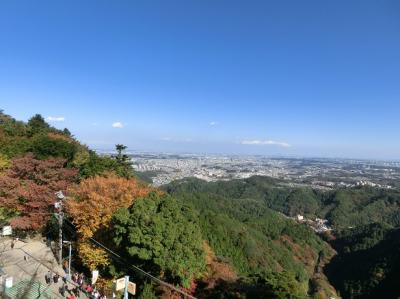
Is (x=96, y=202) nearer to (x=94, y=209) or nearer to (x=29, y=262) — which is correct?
(x=94, y=209)

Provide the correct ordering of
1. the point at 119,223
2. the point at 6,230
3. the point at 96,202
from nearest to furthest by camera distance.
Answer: the point at 119,223 < the point at 96,202 < the point at 6,230

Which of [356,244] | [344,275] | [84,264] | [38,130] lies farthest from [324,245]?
[84,264]

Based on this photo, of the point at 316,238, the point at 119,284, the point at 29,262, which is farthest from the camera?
the point at 316,238

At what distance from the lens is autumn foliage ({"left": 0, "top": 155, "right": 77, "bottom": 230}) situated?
80.6 feet

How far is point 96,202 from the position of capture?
22.2 metres

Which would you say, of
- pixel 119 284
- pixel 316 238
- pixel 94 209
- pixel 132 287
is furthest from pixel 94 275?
pixel 316 238

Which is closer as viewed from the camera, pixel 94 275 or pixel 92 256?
pixel 94 275

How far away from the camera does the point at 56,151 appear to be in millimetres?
31016

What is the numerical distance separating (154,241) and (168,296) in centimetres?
293

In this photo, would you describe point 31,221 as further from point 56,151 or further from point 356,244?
point 356,244

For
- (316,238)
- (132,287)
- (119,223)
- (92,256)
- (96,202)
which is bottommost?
(316,238)

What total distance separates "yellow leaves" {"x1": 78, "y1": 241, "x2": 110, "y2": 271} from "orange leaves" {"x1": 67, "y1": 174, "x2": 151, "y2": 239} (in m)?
0.67

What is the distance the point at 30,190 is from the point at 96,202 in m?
5.59

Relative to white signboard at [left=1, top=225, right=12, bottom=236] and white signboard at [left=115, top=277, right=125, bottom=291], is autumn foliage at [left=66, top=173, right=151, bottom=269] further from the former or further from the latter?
white signboard at [left=115, top=277, right=125, bottom=291]
